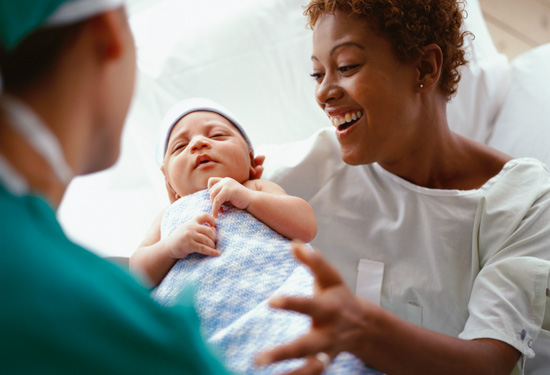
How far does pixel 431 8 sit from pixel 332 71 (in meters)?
0.27

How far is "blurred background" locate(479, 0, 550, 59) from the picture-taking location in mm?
2500

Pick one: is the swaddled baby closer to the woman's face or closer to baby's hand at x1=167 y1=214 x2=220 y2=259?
baby's hand at x1=167 y1=214 x2=220 y2=259

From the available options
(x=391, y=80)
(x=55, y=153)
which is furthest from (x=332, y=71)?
(x=55, y=153)

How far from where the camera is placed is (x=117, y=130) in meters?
0.64

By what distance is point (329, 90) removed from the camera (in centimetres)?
133

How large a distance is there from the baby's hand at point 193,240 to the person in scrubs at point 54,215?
0.44 meters

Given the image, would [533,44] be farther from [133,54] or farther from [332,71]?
[133,54]

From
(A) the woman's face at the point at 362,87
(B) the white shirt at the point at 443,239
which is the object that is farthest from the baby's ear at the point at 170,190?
(A) the woman's face at the point at 362,87

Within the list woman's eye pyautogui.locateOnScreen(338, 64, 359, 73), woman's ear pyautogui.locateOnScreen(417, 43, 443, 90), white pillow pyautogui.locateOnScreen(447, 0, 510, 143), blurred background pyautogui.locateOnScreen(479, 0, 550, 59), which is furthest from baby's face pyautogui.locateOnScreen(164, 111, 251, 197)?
blurred background pyautogui.locateOnScreen(479, 0, 550, 59)

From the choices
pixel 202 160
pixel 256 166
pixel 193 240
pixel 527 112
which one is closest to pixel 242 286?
pixel 193 240

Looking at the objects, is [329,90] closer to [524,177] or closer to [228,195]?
[228,195]

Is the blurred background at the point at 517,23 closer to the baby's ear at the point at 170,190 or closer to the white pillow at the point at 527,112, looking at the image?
the white pillow at the point at 527,112

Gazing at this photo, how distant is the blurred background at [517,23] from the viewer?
2.50m

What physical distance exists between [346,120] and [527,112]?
31.7 inches
